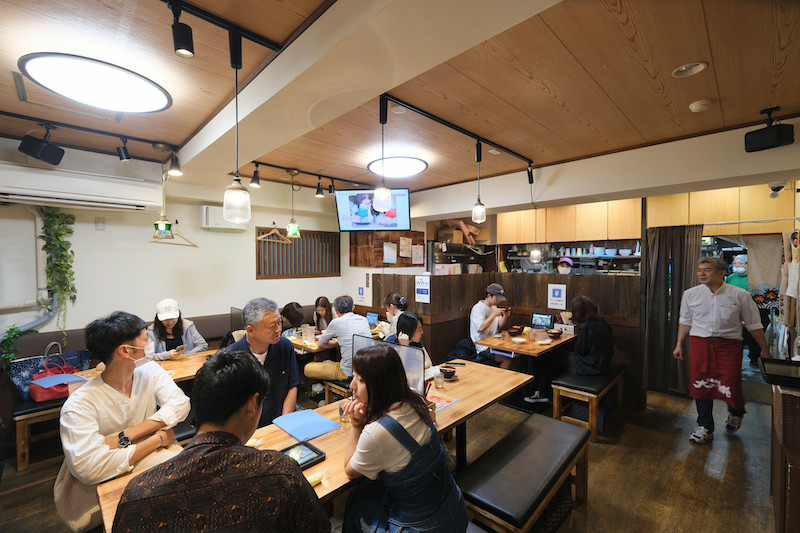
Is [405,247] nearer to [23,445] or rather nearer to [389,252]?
[389,252]

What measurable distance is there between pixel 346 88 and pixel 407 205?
2.88 metres

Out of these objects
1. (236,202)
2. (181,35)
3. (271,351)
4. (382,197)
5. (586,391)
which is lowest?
(586,391)

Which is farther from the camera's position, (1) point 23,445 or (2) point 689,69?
(1) point 23,445

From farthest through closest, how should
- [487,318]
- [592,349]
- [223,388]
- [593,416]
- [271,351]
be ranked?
[487,318] < [592,349] < [593,416] < [271,351] < [223,388]

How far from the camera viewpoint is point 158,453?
168 cm

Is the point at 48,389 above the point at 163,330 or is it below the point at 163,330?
below

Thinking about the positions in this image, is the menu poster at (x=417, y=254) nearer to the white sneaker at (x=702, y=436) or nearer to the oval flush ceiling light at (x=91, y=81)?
the white sneaker at (x=702, y=436)

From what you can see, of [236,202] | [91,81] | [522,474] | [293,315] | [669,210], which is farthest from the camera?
[669,210]

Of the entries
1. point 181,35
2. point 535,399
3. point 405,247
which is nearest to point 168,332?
point 181,35

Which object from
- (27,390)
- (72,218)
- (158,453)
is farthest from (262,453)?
(72,218)

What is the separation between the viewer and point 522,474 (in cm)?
190

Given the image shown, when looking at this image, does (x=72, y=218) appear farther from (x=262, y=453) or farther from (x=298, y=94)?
(x=262, y=453)

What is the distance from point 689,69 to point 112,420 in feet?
12.1

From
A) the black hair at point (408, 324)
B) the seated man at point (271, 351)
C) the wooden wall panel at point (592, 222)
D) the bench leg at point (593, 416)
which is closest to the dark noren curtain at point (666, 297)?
the bench leg at point (593, 416)
